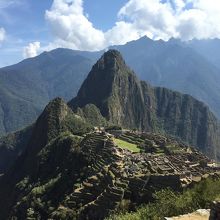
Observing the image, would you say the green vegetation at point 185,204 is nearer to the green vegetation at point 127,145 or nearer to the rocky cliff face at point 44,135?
the green vegetation at point 127,145

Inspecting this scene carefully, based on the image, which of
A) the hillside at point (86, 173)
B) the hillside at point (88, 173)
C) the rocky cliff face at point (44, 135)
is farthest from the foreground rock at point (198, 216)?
the rocky cliff face at point (44, 135)

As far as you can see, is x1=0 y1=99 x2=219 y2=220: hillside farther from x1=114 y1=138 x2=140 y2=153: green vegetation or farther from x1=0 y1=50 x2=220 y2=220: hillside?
x1=114 y1=138 x2=140 y2=153: green vegetation

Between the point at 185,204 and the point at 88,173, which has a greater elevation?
the point at 185,204

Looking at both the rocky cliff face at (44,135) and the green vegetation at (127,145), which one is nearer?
the green vegetation at (127,145)

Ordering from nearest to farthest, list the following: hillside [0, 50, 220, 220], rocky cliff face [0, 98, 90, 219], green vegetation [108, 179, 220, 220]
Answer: green vegetation [108, 179, 220, 220]
hillside [0, 50, 220, 220]
rocky cliff face [0, 98, 90, 219]

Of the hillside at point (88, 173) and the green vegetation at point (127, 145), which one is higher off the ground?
the green vegetation at point (127, 145)

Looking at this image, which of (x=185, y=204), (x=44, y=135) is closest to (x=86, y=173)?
(x=185, y=204)

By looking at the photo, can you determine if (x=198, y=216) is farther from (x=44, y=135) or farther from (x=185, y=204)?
(x=44, y=135)

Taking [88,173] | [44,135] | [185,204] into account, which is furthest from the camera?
[44,135]

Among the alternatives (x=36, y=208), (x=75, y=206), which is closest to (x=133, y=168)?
(x=75, y=206)

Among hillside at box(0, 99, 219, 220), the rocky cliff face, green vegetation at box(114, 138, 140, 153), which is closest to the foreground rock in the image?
hillside at box(0, 99, 219, 220)

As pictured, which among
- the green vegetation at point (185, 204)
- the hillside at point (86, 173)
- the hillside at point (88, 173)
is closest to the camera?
the green vegetation at point (185, 204)

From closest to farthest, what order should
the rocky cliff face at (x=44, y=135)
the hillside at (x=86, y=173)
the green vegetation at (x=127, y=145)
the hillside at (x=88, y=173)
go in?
the hillside at (x=88, y=173)
the hillside at (x=86, y=173)
the green vegetation at (x=127, y=145)
the rocky cliff face at (x=44, y=135)
